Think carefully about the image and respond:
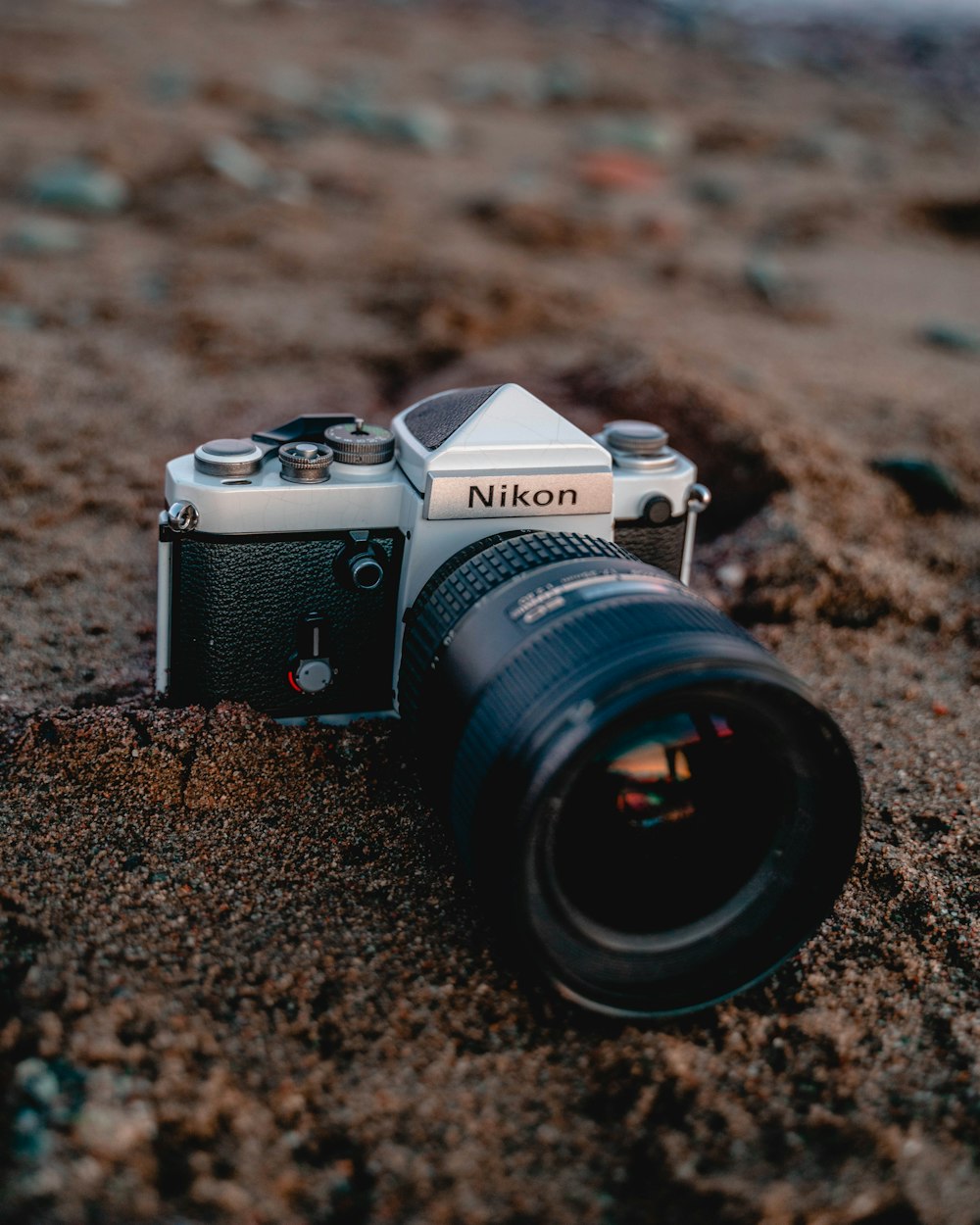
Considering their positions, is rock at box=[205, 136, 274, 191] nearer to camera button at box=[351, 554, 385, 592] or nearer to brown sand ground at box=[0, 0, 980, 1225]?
brown sand ground at box=[0, 0, 980, 1225]

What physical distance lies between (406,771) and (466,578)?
0.40 meters

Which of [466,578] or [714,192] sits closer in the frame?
[466,578]

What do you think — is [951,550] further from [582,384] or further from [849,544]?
[582,384]

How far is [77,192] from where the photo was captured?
4754 mm

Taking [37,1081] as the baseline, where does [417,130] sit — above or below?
above

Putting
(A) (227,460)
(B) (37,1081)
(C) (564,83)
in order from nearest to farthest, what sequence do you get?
1. (B) (37,1081)
2. (A) (227,460)
3. (C) (564,83)

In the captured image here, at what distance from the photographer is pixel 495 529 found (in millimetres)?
1577

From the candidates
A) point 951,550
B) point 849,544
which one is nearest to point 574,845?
point 849,544

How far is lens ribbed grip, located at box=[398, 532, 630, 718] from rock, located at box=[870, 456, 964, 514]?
157cm

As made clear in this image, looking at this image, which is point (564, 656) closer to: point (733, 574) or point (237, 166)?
point (733, 574)

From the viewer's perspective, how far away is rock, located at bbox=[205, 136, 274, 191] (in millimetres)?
5098

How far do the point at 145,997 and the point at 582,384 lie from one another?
236 centimetres

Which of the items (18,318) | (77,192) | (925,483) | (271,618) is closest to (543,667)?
(271,618)

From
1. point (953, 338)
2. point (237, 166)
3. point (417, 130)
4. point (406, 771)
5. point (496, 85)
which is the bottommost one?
point (406, 771)
